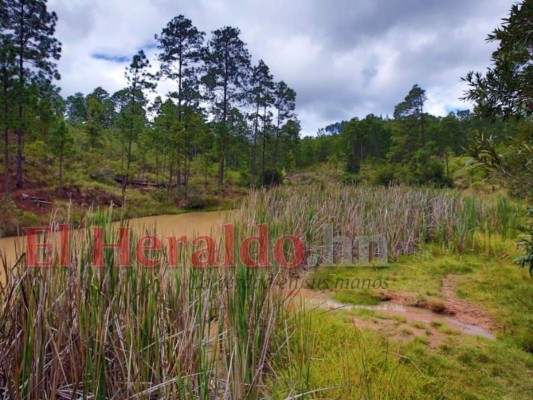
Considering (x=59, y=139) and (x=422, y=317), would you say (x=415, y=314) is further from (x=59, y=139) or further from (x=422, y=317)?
(x=59, y=139)

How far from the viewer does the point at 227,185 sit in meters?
19.9

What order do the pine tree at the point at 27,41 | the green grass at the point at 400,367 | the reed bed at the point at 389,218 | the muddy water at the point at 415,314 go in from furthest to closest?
the pine tree at the point at 27,41, the reed bed at the point at 389,218, the muddy water at the point at 415,314, the green grass at the point at 400,367

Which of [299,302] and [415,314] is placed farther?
[415,314]

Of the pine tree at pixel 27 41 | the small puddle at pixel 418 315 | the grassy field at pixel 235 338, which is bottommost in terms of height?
the small puddle at pixel 418 315

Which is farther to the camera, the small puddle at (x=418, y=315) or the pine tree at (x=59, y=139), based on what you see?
the pine tree at (x=59, y=139)

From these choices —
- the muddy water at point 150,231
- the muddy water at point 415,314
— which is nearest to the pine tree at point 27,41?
the muddy water at point 150,231

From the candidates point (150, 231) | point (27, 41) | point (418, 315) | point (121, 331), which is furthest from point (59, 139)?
point (418, 315)

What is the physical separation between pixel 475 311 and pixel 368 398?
2.73 meters

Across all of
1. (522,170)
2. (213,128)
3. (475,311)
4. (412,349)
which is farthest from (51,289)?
(213,128)

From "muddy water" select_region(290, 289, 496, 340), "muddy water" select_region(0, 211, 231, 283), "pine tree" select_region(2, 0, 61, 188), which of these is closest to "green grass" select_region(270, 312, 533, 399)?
"muddy water" select_region(290, 289, 496, 340)

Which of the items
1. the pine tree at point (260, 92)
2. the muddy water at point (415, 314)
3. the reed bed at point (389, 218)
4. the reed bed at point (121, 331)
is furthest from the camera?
the pine tree at point (260, 92)

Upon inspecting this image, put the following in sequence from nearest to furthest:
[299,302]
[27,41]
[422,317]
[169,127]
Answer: [299,302]
[422,317]
[27,41]
[169,127]

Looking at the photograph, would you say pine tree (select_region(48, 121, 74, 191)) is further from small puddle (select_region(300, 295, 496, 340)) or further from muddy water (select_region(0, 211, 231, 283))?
small puddle (select_region(300, 295, 496, 340))

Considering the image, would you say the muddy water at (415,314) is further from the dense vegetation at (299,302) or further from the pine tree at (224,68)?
the pine tree at (224,68)
